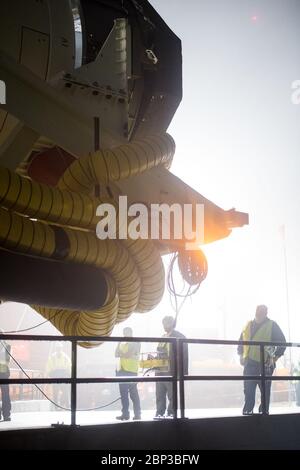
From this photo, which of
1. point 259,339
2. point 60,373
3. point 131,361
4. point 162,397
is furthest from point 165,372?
point 60,373

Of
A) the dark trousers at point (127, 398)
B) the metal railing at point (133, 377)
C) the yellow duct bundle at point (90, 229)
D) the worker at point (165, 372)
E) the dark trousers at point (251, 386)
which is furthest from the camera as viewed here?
the dark trousers at point (251, 386)

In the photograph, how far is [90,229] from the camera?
709 centimetres

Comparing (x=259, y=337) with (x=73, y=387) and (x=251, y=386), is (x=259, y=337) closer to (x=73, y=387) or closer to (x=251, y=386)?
(x=251, y=386)

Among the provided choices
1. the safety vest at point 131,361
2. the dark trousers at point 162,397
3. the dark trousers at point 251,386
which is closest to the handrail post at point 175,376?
the dark trousers at point 162,397

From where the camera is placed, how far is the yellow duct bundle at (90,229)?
6.40 m

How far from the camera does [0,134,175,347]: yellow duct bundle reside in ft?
21.0

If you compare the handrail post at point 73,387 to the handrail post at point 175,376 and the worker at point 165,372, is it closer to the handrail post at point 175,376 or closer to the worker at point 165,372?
the handrail post at point 175,376

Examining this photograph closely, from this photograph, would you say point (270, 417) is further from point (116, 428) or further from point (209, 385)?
point (209, 385)

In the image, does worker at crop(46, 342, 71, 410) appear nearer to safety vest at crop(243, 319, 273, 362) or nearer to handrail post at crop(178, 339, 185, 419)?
safety vest at crop(243, 319, 273, 362)

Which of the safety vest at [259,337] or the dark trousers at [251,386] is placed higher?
the safety vest at [259,337]

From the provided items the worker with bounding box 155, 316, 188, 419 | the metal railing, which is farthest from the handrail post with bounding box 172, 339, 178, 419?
the worker with bounding box 155, 316, 188, 419

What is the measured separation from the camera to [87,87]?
7.51 metres
